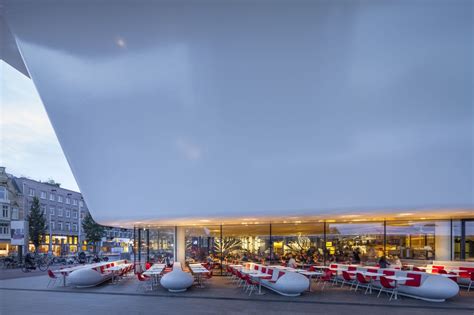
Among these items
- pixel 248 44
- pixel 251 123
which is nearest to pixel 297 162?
pixel 251 123

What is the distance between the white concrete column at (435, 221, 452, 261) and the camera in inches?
706

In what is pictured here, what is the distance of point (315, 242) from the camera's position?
20.5m

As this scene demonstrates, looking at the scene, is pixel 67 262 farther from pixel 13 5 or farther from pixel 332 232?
pixel 13 5

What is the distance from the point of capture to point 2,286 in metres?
17.5

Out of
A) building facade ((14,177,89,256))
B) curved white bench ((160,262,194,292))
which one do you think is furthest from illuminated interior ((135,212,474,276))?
building facade ((14,177,89,256))

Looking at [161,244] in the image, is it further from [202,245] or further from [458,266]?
[458,266]

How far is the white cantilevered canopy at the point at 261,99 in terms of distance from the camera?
955 cm

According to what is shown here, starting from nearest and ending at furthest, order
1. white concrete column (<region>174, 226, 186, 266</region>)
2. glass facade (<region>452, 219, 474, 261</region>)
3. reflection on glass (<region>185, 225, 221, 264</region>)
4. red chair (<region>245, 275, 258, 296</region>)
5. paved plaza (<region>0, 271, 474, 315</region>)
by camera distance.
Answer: paved plaza (<region>0, 271, 474, 315</region>)
red chair (<region>245, 275, 258, 296</region>)
glass facade (<region>452, 219, 474, 261</region>)
reflection on glass (<region>185, 225, 221, 264</region>)
white concrete column (<region>174, 226, 186, 266</region>)

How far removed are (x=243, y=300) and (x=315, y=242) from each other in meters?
8.69

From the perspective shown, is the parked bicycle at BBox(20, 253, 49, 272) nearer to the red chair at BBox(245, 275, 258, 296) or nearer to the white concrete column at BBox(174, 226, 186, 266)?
the white concrete column at BBox(174, 226, 186, 266)

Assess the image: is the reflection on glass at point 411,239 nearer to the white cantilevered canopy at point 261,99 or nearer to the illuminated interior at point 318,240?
the illuminated interior at point 318,240

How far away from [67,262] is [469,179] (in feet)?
102

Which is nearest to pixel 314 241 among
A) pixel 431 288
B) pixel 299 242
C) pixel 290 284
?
pixel 299 242

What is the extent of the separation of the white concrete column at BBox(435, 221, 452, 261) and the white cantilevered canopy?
7310mm
